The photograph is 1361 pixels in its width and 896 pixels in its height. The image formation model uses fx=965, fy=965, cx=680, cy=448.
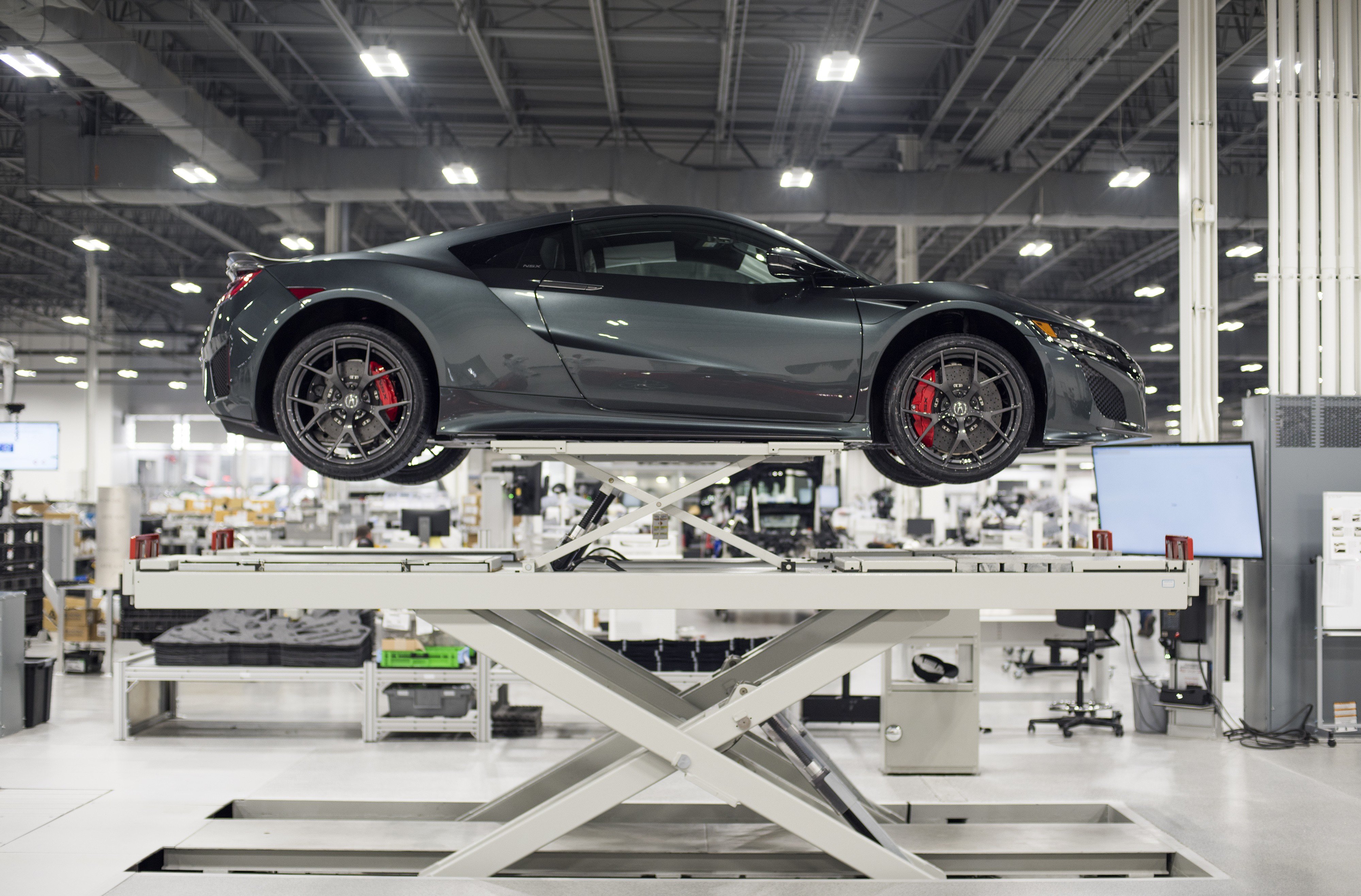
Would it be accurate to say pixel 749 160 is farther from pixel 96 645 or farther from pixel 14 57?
pixel 96 645

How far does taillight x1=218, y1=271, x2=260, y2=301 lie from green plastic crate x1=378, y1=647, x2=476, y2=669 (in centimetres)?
332

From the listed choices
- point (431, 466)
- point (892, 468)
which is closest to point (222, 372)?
point (431, 466)

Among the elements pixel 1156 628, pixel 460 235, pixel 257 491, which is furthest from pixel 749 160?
pixel 257 491

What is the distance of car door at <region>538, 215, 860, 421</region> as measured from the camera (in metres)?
2.93

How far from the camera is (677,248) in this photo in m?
3.26

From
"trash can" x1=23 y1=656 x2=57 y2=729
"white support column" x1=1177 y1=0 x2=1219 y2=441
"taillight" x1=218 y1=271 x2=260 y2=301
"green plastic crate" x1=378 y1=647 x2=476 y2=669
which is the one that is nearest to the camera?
"taillight" x1=218 y1=271 x2=260 y2=301

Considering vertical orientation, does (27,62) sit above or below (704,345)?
above

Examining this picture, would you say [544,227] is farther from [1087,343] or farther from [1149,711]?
[1149,711]

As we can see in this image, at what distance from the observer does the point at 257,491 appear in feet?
65.8

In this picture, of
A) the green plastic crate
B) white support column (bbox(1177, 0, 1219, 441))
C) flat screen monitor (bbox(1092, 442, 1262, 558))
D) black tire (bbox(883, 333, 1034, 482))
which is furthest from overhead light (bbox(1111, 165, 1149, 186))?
the green plastic crate

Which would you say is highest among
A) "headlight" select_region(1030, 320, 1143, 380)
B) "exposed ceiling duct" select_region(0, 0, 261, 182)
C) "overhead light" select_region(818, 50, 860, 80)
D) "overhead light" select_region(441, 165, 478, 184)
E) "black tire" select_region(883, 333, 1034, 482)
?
"exposed ceiling duct" select_region(0, 0, 261, 182)

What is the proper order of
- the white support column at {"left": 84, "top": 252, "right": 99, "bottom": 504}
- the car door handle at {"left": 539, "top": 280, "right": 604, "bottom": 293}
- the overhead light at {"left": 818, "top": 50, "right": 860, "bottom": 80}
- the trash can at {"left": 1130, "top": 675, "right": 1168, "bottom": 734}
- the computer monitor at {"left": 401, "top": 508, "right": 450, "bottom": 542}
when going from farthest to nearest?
the white support column at {"left": 84, "top": 252, "right": 99, "bottom": 504}, the computer monitor at {"left": 401, "top": 508, "right": 450, "bottom": 542}, the overhead light at {"left": 818, "top": 50, "right": 860, "bottom": 80}, the trash can at {"left": 1130, "top": 675, "right": 1168, "bottom": 734}, the car door handle at {"left": 539, "top": 280, "right": 604, "bottom": 293}

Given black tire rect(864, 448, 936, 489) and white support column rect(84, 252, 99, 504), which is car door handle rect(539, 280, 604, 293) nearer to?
black tire rect(864, 448, 936, 489)

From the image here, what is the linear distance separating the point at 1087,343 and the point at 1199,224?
13.8 ft
